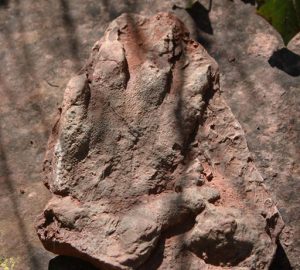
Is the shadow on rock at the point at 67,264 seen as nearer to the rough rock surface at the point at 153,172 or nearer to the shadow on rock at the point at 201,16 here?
the rough rock surface at the point at 153,172

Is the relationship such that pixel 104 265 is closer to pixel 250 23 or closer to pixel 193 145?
pixel 193 145

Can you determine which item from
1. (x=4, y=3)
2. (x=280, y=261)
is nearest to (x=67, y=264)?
(x=280, y=261)

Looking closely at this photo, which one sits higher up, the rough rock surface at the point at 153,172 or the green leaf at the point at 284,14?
the green leaf at the point at 284,14

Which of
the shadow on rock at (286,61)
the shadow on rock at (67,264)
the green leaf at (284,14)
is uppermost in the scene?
the green leaf at (284,14)

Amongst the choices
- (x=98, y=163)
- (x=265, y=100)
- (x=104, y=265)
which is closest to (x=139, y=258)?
(x=104, y=265)

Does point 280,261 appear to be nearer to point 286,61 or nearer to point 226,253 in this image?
point 226,253

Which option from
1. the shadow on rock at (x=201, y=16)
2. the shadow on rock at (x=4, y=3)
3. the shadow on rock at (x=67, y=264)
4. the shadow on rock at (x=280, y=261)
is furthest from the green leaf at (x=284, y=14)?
the shadow on rock at (x=4, y=3)

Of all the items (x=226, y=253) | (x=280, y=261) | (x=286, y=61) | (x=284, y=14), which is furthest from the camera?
(x=286, y=61)
